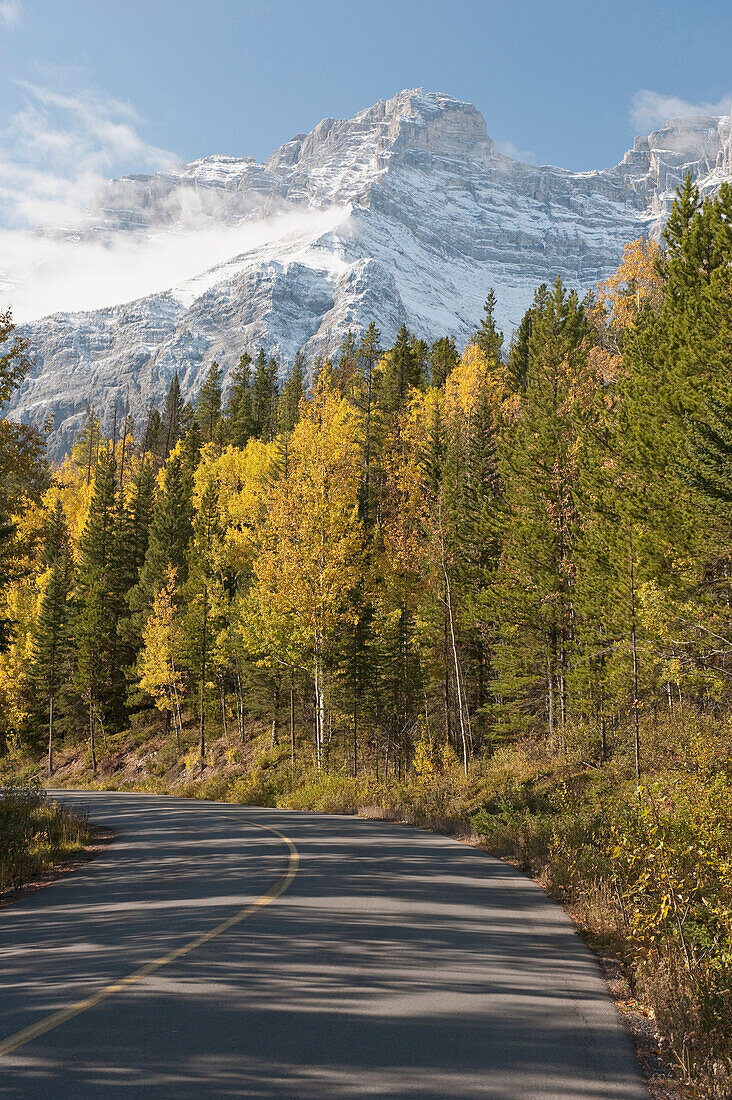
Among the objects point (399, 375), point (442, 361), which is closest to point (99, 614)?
point (399, 375)

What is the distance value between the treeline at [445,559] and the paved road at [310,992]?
835 centimetres

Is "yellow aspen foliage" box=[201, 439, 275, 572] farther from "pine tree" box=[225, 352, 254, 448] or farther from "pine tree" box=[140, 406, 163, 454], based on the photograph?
"pine tree" box=[140, 406, 163, 454]

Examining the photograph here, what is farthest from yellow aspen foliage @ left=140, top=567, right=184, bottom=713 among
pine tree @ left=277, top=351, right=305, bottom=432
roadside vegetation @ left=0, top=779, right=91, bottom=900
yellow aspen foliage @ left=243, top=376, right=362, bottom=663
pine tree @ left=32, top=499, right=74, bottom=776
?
roadside vegetation @ left=0, top=779, right=91, bottom=900

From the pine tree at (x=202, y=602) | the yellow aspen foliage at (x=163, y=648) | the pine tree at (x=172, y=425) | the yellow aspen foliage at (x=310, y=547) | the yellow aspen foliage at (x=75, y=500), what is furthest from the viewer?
the pine tree at (x=172, y=425)

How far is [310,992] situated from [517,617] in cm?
2552

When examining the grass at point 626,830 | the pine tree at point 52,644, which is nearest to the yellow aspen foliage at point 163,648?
the pine tree at point 52,644

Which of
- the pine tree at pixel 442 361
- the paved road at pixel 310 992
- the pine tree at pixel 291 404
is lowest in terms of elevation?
the paved road at pixel 310 992

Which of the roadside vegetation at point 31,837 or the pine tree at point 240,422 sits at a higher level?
the pine tree at point 240,422

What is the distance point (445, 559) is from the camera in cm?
3294

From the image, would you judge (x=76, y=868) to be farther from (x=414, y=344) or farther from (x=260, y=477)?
(x=414, y=344)

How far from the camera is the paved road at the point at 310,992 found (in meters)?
4.36

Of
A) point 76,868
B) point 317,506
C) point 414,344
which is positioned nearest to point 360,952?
point 76,868

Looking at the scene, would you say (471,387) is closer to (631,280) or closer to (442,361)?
(631,280)

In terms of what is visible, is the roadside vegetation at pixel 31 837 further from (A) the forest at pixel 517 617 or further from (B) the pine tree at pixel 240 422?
(B) the pine tree at pixel 240 422
